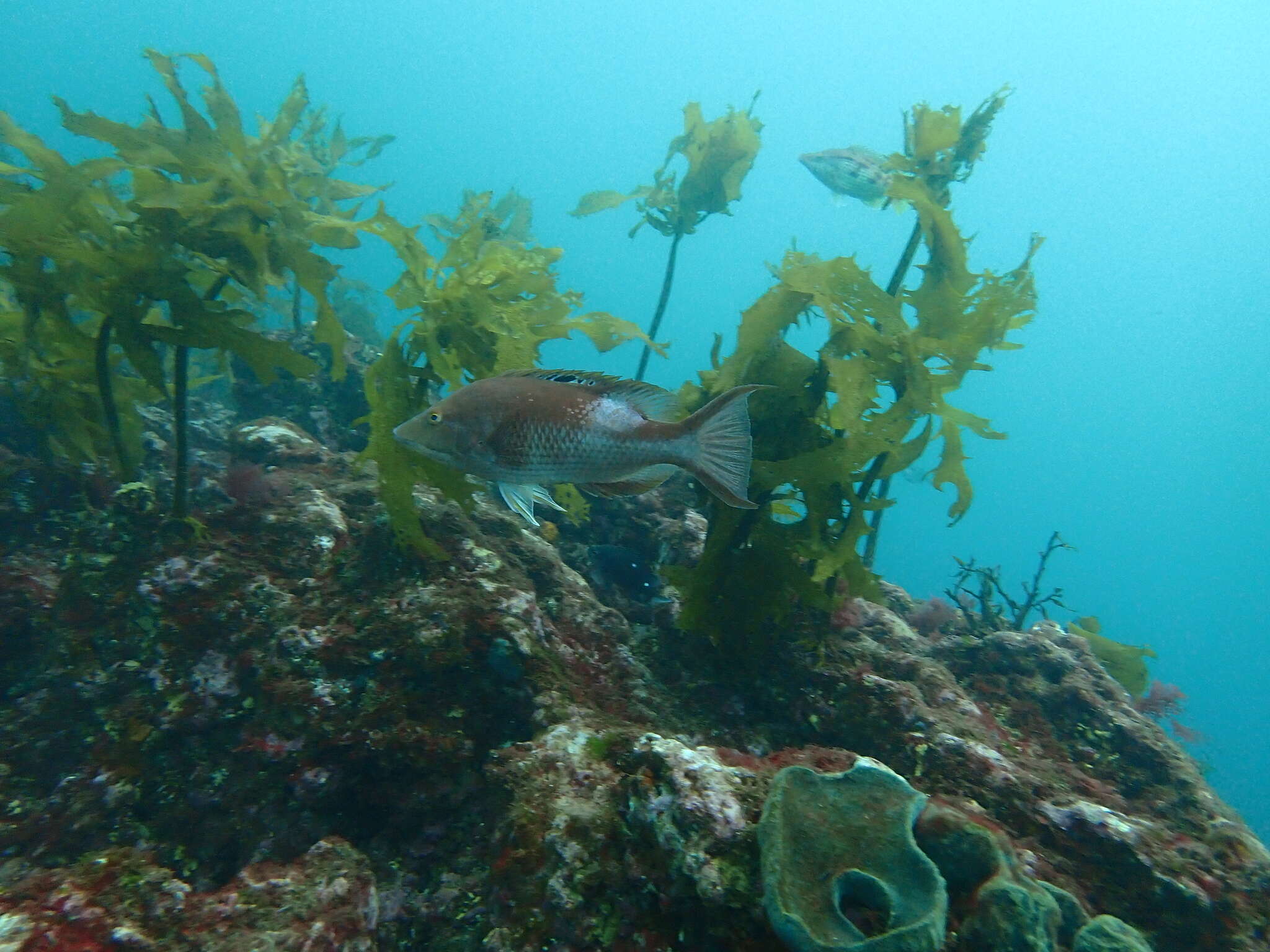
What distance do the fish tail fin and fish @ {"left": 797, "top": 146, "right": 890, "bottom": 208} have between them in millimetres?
5849

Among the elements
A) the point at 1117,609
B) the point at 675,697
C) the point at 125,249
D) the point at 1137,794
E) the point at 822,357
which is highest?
the point at 1117,609

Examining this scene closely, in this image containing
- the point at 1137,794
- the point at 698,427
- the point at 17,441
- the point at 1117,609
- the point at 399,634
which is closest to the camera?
the point at 698,427

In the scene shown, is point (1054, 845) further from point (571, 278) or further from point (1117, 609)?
point (571, 278)

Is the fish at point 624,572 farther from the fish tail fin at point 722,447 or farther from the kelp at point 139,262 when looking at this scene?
the fish tail fin at point 722,447

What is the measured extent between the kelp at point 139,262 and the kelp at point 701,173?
4773 mm

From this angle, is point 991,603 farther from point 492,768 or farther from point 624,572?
point 492,768

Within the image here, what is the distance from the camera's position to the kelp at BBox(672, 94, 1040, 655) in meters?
3.70

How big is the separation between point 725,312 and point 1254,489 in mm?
89945

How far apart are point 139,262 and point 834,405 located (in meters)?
4.08

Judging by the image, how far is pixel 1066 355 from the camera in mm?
105938

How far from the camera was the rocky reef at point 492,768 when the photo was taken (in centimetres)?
199

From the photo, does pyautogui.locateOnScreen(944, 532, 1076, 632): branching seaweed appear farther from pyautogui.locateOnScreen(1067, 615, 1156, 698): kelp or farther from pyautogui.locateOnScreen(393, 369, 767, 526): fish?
pyautogui.locateOnScreen(393, 369, 767, 526): fish

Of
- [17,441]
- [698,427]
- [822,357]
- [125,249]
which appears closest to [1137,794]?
[822,357]

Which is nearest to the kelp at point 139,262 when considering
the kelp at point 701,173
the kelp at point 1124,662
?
the kelp at point 701,173
